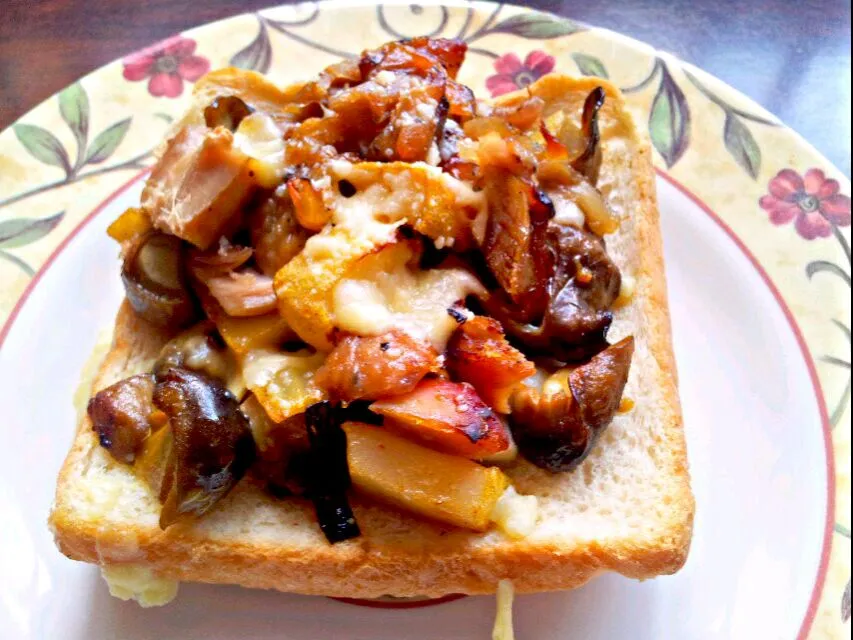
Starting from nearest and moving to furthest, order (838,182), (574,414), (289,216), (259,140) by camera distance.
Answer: (574,414) < (289,216) < (259,140) < (838,182)

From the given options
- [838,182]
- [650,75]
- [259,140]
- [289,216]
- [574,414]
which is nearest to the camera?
[574,414]

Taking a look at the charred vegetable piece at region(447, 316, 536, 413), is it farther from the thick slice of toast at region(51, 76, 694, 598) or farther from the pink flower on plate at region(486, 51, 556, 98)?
the pink flower on plate at region(486, 51, 556, 98)

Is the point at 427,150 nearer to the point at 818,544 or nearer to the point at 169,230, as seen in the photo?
the point at 169,230

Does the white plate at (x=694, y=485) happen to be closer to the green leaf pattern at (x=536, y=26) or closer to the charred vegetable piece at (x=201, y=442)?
the charred vegetable piece at (x=201, y=442)

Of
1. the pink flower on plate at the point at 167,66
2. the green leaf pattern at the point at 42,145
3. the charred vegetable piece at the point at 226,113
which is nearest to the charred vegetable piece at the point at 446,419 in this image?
the charred vegetable piece at the point at 226,113

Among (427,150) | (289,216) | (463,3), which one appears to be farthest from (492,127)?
(463,3)

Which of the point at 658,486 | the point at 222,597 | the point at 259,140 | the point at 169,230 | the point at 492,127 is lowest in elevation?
the point at 222,597

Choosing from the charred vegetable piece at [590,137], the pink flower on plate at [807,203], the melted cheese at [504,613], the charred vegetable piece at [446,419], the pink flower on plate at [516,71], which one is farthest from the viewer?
the pink flower on plate at [516,71]

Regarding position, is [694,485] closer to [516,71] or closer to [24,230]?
[516,71]
